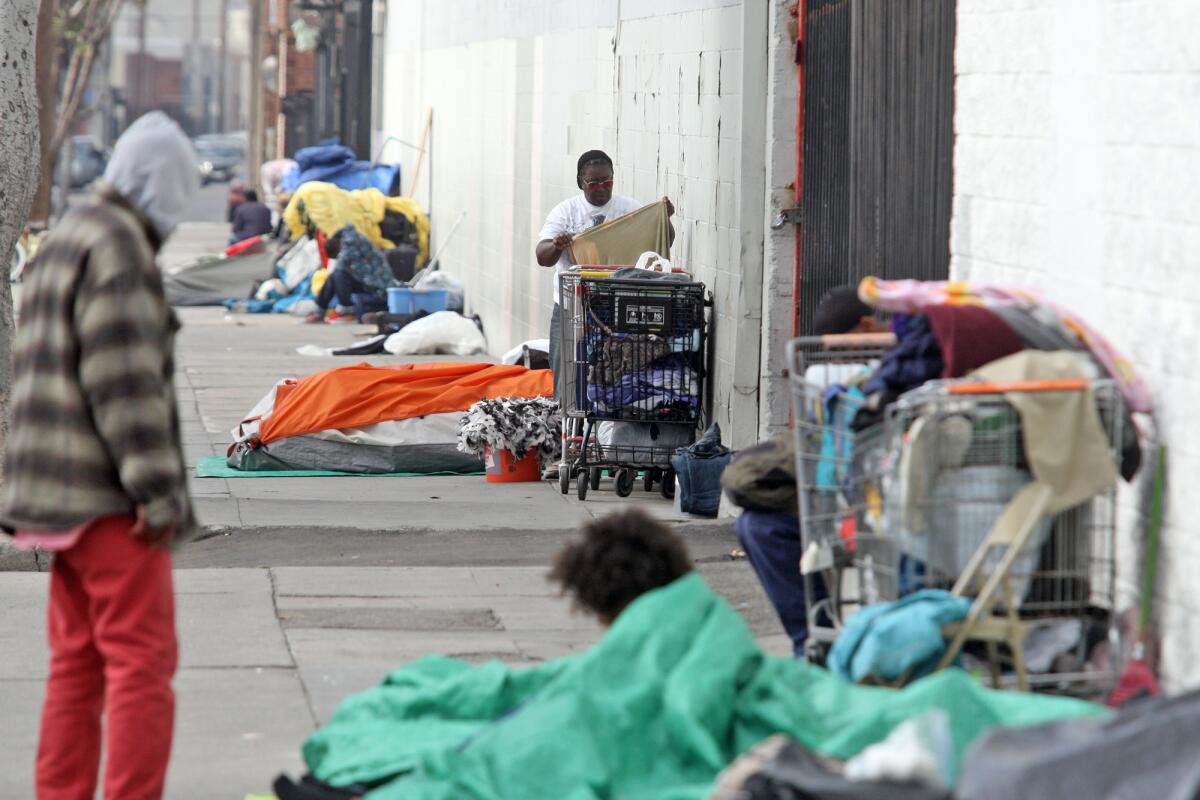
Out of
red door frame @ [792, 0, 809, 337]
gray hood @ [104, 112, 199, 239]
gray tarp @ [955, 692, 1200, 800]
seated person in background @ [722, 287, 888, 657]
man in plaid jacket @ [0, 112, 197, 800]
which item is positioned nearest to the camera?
gray tarp @ [955, 692, 1200, 800]

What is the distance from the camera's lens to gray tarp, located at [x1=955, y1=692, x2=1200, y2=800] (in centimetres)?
372

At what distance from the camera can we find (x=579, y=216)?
11.1 metres

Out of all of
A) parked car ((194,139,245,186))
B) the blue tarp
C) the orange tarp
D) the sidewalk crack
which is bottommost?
the sidewalk crack

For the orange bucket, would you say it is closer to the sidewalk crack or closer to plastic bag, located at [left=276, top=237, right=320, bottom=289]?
the sidewalk crack

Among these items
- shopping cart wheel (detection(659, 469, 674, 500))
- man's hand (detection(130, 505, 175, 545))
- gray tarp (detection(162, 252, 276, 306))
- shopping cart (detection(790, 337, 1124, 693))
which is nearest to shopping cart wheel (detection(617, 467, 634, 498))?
shopping cart wheel (detection(659, 469, 674, 500))

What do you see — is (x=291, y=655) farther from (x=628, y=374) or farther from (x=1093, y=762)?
(x=1093, y=762)

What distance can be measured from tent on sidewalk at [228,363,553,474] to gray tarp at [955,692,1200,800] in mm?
7266

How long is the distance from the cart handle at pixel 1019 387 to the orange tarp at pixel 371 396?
20.4 ft

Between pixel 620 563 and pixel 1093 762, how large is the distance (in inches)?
55.9

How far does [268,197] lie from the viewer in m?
32.7

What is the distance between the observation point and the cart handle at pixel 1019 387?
4852mm

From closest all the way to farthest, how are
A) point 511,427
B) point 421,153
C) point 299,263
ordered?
point 511,427 < point 421,153 < point 299,263

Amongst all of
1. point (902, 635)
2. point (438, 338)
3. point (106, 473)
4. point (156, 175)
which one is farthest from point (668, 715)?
point (438, 338)

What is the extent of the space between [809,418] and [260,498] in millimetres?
5191
